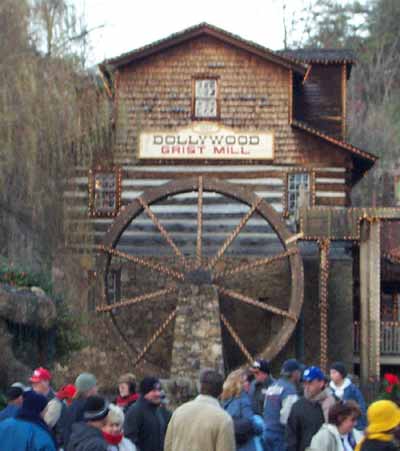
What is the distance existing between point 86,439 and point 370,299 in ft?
46.8

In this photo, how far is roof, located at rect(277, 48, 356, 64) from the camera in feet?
82.6

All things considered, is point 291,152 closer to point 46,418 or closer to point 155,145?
point 155,145

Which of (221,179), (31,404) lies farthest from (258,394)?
(221,179)

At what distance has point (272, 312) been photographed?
2164 centimetres

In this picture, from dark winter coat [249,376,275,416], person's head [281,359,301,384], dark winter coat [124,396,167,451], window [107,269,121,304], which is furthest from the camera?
window [107,269,121,304]

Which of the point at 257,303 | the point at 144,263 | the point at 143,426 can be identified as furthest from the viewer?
the point at 144,263

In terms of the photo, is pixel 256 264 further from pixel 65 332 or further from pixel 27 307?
pixel 27 307

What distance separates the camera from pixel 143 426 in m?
8.52

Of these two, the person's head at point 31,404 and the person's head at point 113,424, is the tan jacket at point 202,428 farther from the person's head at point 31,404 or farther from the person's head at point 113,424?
the person's head at point 31,404

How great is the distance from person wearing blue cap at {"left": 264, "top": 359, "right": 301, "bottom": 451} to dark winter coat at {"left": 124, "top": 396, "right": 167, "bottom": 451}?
141 centimetres

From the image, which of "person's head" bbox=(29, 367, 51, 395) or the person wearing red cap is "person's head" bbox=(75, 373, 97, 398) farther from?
"person's head" bbox=(29, 367, 51, 395)

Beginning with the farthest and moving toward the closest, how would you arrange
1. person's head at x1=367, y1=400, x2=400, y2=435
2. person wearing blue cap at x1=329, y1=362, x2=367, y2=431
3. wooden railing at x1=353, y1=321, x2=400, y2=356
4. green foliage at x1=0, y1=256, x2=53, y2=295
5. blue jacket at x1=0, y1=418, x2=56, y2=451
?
wooden railing at x1=353, y1=321, x2=400, y2=356
green foliage at x1=0, y1=256, x2=53, y2=295
person wearing blue cap at x1=329, y1=362, x2=367, y2=431
blue jacket at x1=0, y1=418, x2=56, y2=451
person's head at x1=367, y1=400, x2=400, y2=435

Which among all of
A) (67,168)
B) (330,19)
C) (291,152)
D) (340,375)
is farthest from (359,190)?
(340,375)

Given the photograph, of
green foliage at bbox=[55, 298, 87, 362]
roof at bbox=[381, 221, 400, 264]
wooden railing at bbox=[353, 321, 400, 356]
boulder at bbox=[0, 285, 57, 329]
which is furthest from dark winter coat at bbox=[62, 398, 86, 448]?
roof at bbox=[381, 221, 400, 264]
